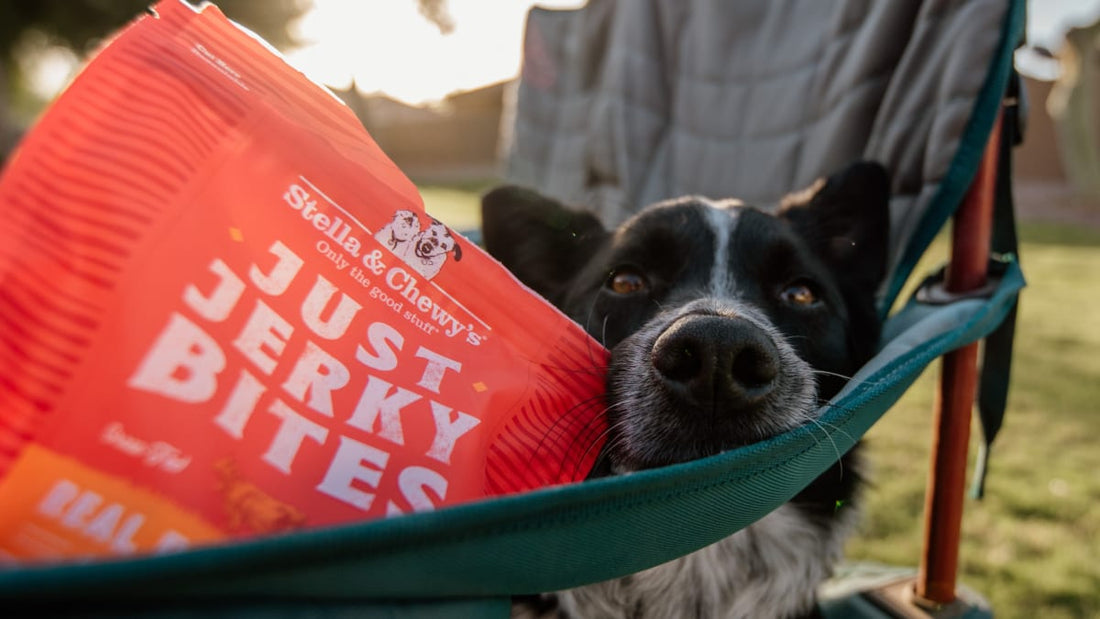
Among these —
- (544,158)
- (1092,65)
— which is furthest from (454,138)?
(544,158)

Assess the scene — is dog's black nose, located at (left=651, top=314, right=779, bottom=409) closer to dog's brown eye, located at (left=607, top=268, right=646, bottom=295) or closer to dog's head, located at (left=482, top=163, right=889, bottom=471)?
dog's head, located at (left=482, top=163, right=889, bottom=471)

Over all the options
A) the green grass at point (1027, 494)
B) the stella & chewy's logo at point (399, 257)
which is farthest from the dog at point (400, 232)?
the green grass at point (1027, 494)

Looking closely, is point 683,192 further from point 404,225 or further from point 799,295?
point 404,225

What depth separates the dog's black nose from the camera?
1.18m

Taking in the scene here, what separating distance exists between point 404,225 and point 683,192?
209 cm

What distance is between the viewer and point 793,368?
1.42 metres

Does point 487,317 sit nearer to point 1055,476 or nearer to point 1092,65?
point 1055,476

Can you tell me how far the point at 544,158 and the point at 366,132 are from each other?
8.55ft

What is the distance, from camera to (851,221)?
2.06 meters

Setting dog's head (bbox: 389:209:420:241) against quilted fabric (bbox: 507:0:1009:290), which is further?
quilted fabric (bbox: 507:0:1009:290)

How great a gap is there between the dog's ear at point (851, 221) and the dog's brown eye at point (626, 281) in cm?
59

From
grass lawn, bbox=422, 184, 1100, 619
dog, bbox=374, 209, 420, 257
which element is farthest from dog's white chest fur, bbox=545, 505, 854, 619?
dog, bbox=374, 209, 420, 257

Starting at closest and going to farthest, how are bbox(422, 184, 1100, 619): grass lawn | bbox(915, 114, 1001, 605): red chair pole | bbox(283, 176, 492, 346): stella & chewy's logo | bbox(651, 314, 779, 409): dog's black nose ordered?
bbox(283, 176, 492, 346): stella & chewy's logo < bbox(651, 314, 779, 409): dog's black nose < bbox(915, 114, 1001, 605): red chair pole < bbox(422, 184, 1100, 619): grass lawn

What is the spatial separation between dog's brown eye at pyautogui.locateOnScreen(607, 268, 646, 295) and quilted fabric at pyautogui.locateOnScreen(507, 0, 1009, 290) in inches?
31.9
